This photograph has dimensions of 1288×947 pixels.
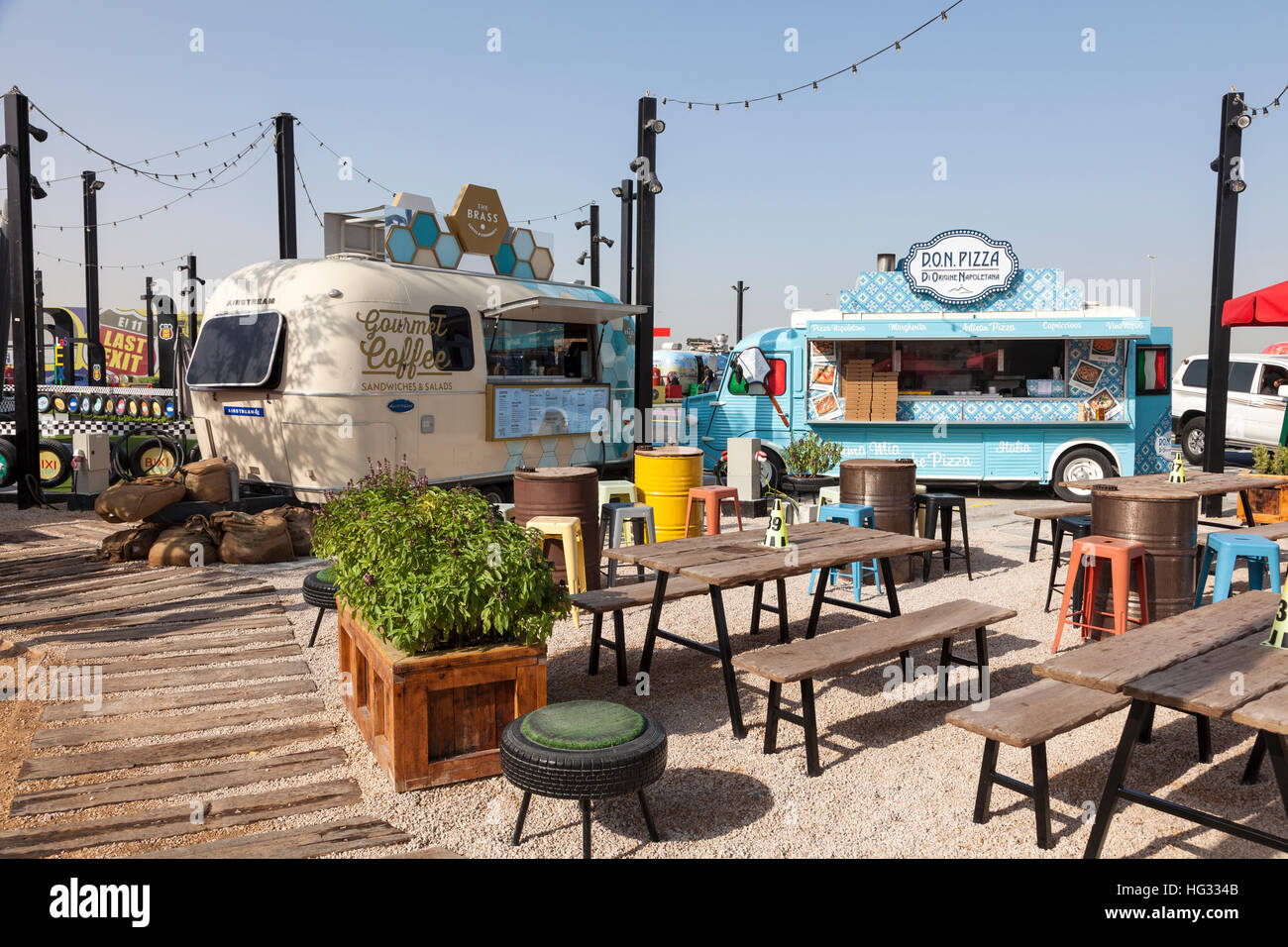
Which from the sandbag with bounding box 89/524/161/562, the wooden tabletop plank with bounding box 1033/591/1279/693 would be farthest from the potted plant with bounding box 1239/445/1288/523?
the sandbag with bounding box 89/524/161/562

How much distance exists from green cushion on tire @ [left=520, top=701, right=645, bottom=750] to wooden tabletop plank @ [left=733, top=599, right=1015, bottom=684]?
836 millimetres

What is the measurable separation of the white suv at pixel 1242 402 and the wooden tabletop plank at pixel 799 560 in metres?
13.4

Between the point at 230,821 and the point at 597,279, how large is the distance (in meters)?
20.0

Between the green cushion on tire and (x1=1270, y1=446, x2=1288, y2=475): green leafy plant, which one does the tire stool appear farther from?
(x1=1270, y1=446, x2=1288, y2=475): green leafy plant

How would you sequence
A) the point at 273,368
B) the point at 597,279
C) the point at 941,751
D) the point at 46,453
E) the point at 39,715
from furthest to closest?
the point at 597,279 < the point at 46,453 < the point at 273,368 < the point at 39,715 < the point at 941,751

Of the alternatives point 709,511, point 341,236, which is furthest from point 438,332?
point 709,511

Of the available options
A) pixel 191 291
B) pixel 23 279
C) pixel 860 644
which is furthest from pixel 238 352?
pixel 191 291

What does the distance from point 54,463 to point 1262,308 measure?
14.5 m

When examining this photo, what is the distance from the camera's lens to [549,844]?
349cm

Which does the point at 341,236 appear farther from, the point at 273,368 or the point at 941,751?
the point at 941,751

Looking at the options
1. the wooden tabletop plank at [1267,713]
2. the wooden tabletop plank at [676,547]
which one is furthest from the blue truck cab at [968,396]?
the wooden tabletop plank at [1267,713]

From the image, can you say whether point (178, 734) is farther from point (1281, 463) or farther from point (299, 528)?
point (1281, 463)

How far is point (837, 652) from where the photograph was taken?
4391mm

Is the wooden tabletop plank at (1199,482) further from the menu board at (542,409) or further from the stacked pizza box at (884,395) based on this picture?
the menu board at (542,409)
